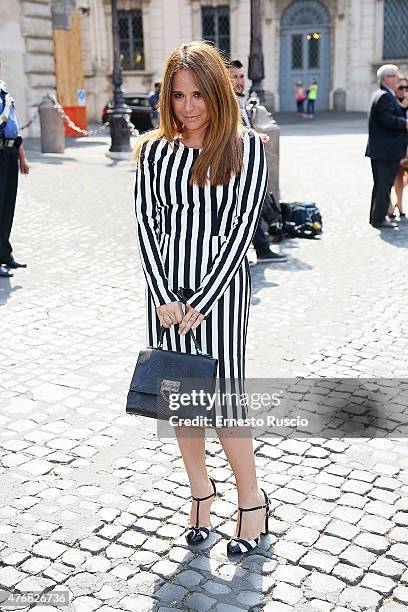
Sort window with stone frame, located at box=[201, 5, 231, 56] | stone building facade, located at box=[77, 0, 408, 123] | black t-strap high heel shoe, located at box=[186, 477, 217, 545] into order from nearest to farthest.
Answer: black t-strap high heel shoe, located at box=[186, 477, 217, 545], stone building facade, located at box=[77, 0, 408, 123], window with stone frame, located at box=[201, 5, 231, 56]

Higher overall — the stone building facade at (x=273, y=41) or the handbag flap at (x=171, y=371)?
the stone building facade at (x=273, y=41)

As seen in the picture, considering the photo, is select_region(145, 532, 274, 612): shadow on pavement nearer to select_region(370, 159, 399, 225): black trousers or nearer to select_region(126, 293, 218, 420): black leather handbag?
select_region(126, 293, 218, 420): black leather handbag

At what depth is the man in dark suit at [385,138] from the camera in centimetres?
923

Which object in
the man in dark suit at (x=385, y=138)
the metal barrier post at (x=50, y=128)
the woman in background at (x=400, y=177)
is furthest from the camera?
the metal barrier post at (x=50, y=128)

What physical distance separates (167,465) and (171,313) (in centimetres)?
126

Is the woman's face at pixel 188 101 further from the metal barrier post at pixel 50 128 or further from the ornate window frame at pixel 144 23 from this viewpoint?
the ornate window frame at pixel 144 23

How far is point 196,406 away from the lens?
9.44ft

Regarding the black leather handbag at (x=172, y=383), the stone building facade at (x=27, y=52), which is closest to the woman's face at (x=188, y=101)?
the black leather handbag at (x=172, y=383)

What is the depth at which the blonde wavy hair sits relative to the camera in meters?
2.81


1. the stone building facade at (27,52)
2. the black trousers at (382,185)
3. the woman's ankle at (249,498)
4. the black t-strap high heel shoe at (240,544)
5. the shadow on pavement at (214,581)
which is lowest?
the shadow on pavement at (214,581)

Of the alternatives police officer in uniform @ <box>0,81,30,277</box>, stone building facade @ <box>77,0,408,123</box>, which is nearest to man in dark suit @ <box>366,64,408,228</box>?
police officer in uniform @ <box>0,81,30,277</box>

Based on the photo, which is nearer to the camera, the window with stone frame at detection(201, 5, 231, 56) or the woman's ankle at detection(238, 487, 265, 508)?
the woman's ankle at detection(238, 487, 265, 508)

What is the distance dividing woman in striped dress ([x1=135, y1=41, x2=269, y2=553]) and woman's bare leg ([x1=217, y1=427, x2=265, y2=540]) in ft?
0.03

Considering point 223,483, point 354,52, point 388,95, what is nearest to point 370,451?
point 223,483
